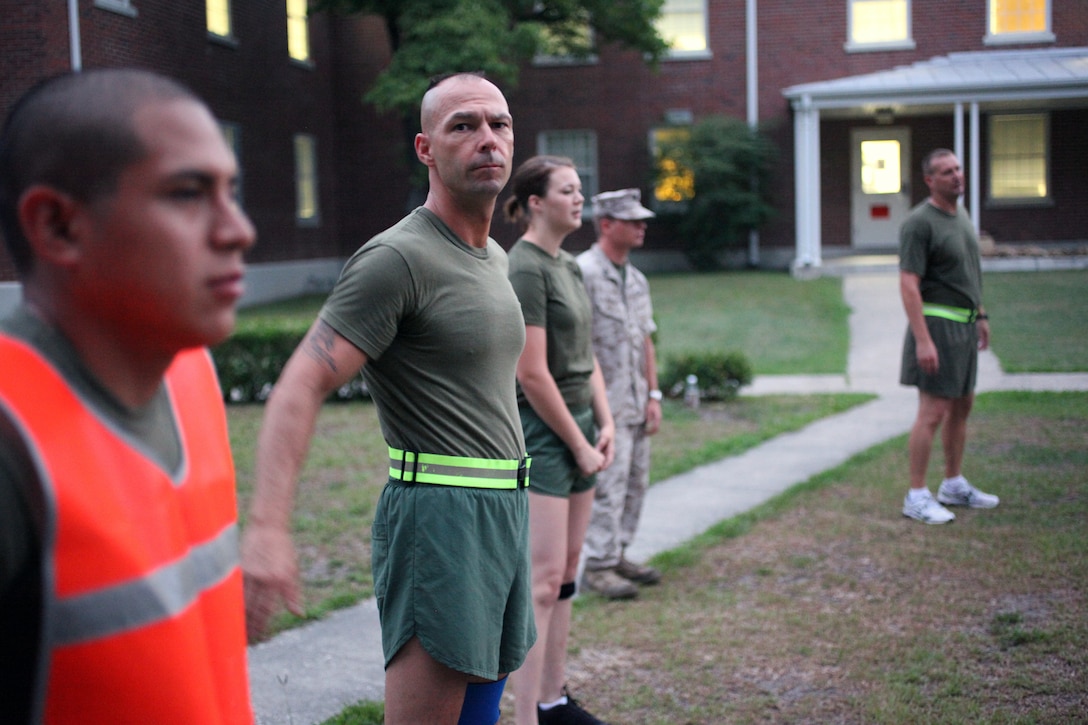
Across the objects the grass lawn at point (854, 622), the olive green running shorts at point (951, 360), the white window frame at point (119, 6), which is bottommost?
the grass lawn at point (854, 622)

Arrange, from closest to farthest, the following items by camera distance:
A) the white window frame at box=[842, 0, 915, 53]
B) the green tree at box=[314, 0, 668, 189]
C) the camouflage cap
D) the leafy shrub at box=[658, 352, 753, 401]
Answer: the camouflage cap, the leafy shrub at box=[658, 352, 753, 401], the green tree at box=[314, 0, 668, 189], the white window frame at box=[842, 0, 915, 53]

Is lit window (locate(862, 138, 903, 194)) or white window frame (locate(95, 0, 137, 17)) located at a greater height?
white window frame (locate(95, 0, 137, 17))

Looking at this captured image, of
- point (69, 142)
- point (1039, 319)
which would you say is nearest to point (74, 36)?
point (1039, 319)

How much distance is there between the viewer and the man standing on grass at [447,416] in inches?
98.1

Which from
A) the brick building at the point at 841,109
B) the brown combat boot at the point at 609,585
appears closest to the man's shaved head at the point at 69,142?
the brown combat boot at the point at 609,585

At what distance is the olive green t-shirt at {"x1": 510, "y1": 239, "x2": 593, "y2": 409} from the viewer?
3.94m

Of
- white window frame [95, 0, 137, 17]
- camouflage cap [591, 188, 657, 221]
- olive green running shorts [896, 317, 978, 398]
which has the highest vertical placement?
white window frame [95, 0, 137, 17]

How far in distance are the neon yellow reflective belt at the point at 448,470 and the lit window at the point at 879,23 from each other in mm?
24632

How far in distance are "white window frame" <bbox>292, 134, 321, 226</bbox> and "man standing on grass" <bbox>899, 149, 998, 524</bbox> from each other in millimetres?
20293

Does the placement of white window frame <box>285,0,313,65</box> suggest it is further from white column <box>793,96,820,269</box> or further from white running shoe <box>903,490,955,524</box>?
white running shoe <box>903,490,955,524</box>

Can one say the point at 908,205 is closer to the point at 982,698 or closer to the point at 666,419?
the point at 666,419

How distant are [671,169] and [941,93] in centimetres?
609

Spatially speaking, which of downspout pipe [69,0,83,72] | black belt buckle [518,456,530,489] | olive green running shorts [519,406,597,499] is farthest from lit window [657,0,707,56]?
black belt buckle [518,456,530,489]

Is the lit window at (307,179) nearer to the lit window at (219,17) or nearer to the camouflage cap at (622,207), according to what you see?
the lit window at (219,17)
